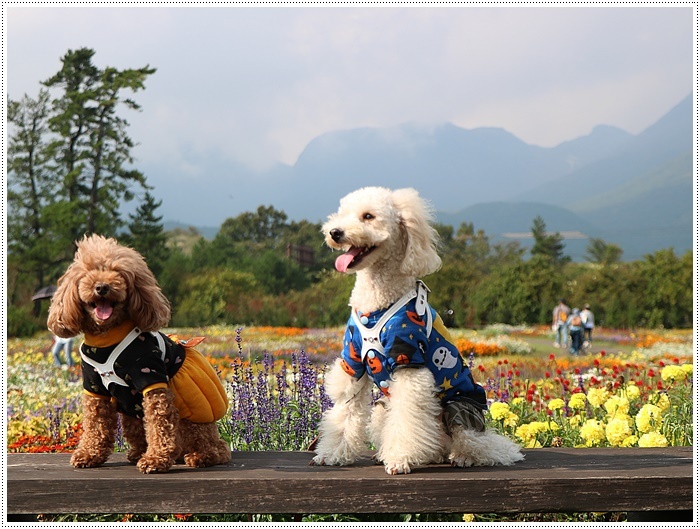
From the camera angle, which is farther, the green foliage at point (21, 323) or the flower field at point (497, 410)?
the green foliage at point (21, 323)

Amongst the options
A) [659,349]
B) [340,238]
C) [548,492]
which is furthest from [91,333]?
[659,349]

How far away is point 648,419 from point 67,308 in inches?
143

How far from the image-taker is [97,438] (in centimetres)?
356

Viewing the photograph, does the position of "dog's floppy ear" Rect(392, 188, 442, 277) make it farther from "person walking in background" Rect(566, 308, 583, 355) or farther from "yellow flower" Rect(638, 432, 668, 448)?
"person walking in background" Rect(566, 308, 583, 355)

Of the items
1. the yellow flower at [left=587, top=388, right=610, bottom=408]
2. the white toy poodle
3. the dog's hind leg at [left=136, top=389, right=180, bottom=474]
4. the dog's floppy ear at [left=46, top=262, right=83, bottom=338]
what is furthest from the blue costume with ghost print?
the yellow flower at [left=587, top=388, right=610, bottom=408]

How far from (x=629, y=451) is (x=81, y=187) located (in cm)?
2057

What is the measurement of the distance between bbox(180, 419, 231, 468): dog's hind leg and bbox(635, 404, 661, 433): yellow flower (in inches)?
107

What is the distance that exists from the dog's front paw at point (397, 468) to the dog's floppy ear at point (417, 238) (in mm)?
911

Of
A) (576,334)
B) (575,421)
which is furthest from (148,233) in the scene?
(575,421)

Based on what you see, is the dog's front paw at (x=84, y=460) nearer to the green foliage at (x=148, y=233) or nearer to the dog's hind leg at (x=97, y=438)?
the dog's hind leg at (x=97, y=438)

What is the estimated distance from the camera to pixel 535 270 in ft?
75.0

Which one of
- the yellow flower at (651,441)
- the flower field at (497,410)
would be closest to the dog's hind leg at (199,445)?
the flower field at (497,410)

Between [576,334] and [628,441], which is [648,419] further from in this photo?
[576,334]

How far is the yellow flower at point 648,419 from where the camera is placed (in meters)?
4.67
